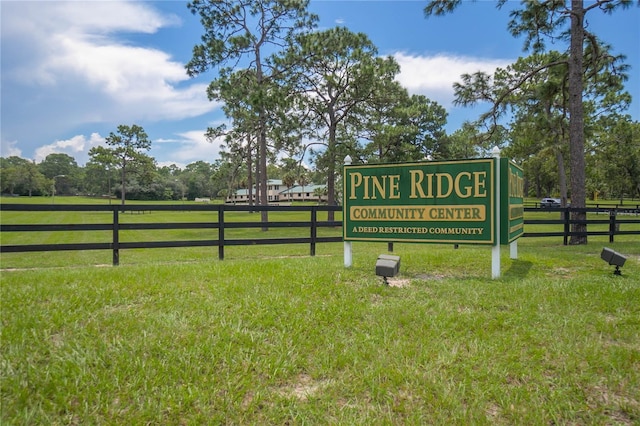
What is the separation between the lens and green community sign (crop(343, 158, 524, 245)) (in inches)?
225

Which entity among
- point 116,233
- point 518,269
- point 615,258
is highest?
point 116,233

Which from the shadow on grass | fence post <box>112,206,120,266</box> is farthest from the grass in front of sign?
fence post <box>112,206,120,266</box>

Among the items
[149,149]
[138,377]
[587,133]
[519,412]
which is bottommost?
[519,412]

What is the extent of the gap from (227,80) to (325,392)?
21.6 metres

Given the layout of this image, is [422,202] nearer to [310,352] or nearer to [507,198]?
[507,198]

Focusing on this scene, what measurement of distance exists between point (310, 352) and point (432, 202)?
3633mm

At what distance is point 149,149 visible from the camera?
151 ft

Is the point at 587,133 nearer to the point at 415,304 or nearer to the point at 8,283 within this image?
the point at 415,304

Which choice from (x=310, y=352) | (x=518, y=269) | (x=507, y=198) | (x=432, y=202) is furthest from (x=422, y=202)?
(x=310, y=352)

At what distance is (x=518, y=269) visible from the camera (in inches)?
258

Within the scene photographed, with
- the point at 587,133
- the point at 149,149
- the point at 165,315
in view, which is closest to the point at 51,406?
the point at 165,315

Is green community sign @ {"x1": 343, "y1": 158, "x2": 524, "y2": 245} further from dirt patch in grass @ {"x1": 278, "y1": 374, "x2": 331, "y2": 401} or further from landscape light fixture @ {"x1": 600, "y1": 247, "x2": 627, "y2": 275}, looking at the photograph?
dirt patch in grass @ {"x1": 278, "y1": 374, "x2": 331, "y2": 401}

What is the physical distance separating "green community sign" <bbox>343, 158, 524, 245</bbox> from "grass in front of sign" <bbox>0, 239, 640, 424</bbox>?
118 centimetres

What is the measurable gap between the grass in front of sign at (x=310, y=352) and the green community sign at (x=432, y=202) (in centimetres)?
118
